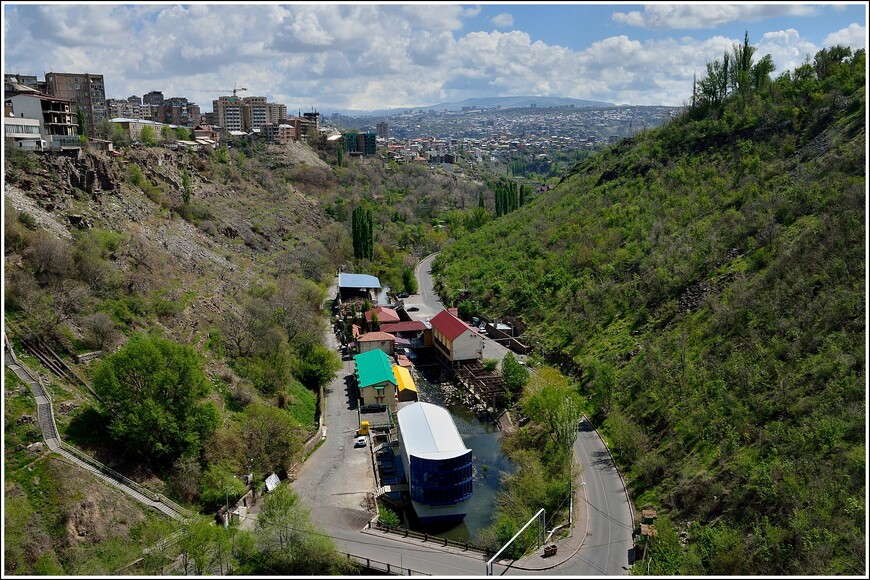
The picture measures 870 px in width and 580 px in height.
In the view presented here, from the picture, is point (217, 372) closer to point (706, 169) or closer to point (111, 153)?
point (111, 153)

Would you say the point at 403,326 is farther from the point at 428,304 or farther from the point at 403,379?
the point at 403,379

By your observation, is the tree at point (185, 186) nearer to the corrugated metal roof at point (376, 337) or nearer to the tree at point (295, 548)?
the corrugated metal roof at point (376, 337)

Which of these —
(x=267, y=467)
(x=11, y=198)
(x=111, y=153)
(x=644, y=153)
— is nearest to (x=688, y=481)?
(x=267, y=467)

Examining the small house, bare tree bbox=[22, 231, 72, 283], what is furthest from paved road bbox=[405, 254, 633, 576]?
bare tree bbox=[22, 231, 72, 283]

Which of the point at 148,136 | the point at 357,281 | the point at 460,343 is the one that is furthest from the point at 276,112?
the point at 460,343

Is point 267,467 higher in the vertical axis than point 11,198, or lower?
lower
